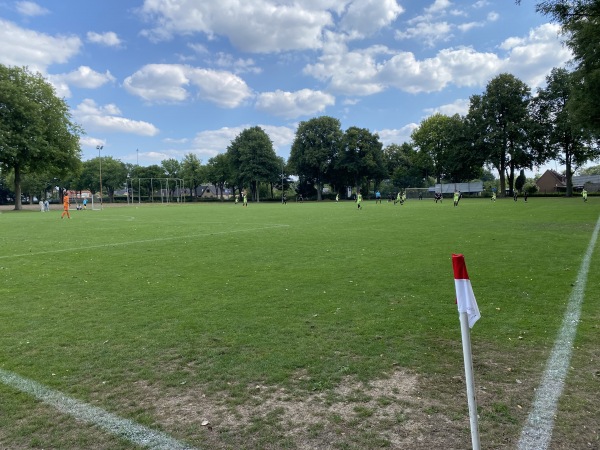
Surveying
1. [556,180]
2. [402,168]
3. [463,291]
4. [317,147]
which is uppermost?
[317,147]

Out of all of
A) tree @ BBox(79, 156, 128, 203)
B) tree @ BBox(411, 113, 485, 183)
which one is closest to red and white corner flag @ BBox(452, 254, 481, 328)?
tree @ BBox(411, 113, 485, 183)

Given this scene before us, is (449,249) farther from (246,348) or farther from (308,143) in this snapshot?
(308,143)

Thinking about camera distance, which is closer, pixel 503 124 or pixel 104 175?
pixel 503 124

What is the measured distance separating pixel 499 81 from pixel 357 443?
7568 centimetres

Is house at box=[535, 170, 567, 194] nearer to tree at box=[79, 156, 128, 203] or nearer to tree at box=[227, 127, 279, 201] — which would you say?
tree at box=[227, 127, 279, 201]

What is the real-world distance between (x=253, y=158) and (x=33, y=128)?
4832cm

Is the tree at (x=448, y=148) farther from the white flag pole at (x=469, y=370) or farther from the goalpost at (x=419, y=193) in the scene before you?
the white flag pole at (x=469, y=370)

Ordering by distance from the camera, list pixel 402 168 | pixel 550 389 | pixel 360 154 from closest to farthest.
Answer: pixel 550 389, pixel 360 154, pixel 402 168

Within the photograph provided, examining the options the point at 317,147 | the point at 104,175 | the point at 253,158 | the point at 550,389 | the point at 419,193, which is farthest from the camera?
the point at 104,175

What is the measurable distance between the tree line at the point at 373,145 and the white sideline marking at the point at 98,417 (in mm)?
13935

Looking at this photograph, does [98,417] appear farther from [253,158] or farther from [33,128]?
[253,158]

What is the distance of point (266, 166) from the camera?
305ft

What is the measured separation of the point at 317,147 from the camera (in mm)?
88125

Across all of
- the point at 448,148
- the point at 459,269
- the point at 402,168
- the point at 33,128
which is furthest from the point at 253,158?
the point at 459,269
